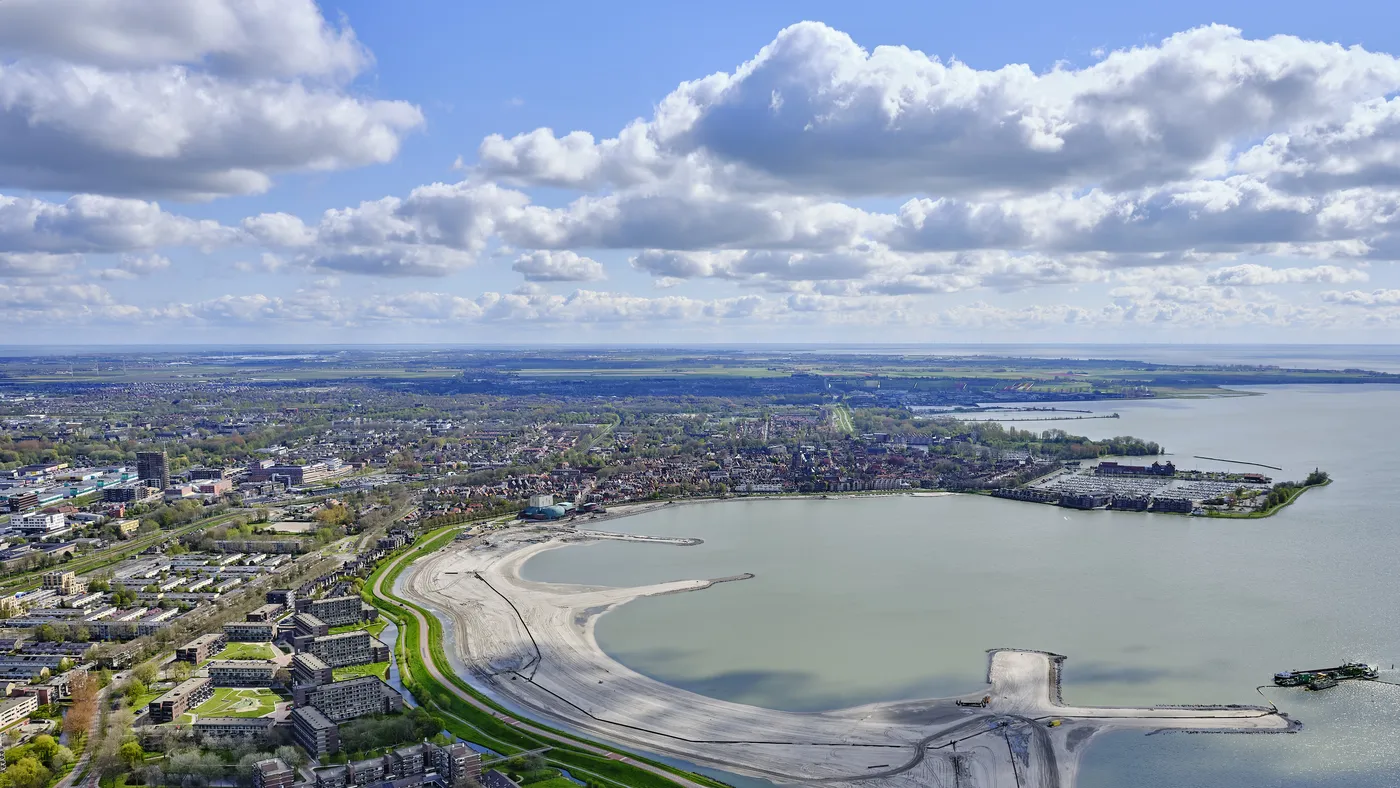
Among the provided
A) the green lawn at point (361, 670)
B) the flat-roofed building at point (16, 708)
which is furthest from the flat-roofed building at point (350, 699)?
the flat-roofed building at point (16, 708)

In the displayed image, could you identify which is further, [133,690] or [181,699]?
[133,690]

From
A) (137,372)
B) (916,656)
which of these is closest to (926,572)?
(916,656)

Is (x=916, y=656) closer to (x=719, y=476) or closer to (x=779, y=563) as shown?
(x=779, y=563)

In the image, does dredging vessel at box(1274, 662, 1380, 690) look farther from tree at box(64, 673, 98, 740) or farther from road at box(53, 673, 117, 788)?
tree at box(64, 673, 98, 740)

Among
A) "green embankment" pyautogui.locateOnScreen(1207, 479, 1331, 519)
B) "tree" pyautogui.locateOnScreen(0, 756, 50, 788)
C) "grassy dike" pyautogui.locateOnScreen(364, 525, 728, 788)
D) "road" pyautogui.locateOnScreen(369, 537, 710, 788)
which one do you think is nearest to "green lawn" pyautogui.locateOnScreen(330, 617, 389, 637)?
"grassy dike" pyautogui.locateOnScreen(364, 525, 728, 788)

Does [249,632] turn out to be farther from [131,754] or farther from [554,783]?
[554,783]

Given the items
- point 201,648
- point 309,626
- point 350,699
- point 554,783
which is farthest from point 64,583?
point 554,783
